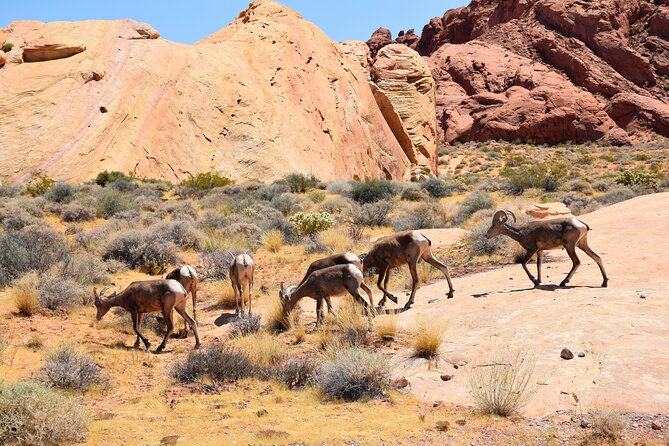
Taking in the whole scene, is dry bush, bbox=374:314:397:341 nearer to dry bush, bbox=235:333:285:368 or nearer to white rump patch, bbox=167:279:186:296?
dry bush, bbox=235:333:285:368

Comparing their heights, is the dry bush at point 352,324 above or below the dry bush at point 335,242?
below

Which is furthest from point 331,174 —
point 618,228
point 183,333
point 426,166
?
point 183,333

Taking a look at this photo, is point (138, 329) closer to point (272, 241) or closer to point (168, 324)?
point (168, 324)

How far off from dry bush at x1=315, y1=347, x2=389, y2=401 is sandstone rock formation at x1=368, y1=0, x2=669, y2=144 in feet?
214

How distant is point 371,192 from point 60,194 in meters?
13.2

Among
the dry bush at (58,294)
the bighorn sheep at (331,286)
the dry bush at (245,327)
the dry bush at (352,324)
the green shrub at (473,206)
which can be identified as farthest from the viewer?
the green shrub at (473,206)

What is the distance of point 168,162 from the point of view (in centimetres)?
3155

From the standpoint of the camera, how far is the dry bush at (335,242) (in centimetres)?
1652

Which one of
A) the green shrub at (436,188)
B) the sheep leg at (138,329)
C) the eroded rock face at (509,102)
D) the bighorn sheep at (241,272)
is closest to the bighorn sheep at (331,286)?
the bighorn sheep at (241,272)

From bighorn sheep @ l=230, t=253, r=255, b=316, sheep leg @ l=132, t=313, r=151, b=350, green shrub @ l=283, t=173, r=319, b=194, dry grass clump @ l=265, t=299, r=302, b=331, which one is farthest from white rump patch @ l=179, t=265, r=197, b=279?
green shrub @ l=283, t=173, r=319, b=194

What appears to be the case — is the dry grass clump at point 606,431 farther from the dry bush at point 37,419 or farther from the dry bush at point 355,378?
the dry bush at point 37,419

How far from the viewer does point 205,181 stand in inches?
1154

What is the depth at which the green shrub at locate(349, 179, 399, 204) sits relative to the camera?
27438 millimetres

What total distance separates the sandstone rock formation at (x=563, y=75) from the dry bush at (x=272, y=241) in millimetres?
56308
